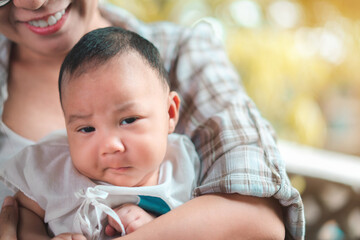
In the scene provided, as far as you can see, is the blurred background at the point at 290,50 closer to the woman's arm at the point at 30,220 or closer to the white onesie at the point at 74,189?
the white onesie at the point at 74,189

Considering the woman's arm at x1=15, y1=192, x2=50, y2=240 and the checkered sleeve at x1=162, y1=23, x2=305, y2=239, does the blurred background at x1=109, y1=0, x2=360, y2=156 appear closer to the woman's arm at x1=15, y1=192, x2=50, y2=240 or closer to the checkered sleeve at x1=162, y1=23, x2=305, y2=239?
the checkered sleeve at x1=162, y1=23, x2=305, y2=239

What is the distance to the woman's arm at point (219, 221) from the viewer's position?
0.86 m

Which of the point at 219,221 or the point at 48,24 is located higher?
the point at 48,24

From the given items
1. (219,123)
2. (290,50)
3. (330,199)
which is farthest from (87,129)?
(290,50)

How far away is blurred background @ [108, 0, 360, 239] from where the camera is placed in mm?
2355

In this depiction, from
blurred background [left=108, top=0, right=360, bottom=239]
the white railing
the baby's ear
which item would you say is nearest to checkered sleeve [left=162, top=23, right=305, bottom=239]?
the baby's ear

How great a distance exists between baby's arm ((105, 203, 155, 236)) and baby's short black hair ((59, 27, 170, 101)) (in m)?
0.33

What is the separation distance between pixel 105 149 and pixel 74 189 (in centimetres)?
17

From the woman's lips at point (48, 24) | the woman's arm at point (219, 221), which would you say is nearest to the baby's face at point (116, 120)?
the woman's arm at point (219, 221)

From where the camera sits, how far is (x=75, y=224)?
0.88m

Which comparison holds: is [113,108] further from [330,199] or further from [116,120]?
[330,199]

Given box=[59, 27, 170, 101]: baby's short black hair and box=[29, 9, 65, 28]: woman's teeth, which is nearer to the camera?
box=[59, 27, 170, 101]: baby's short black hair

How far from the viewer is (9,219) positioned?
914mm

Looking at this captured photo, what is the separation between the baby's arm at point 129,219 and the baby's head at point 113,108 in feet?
0.19
